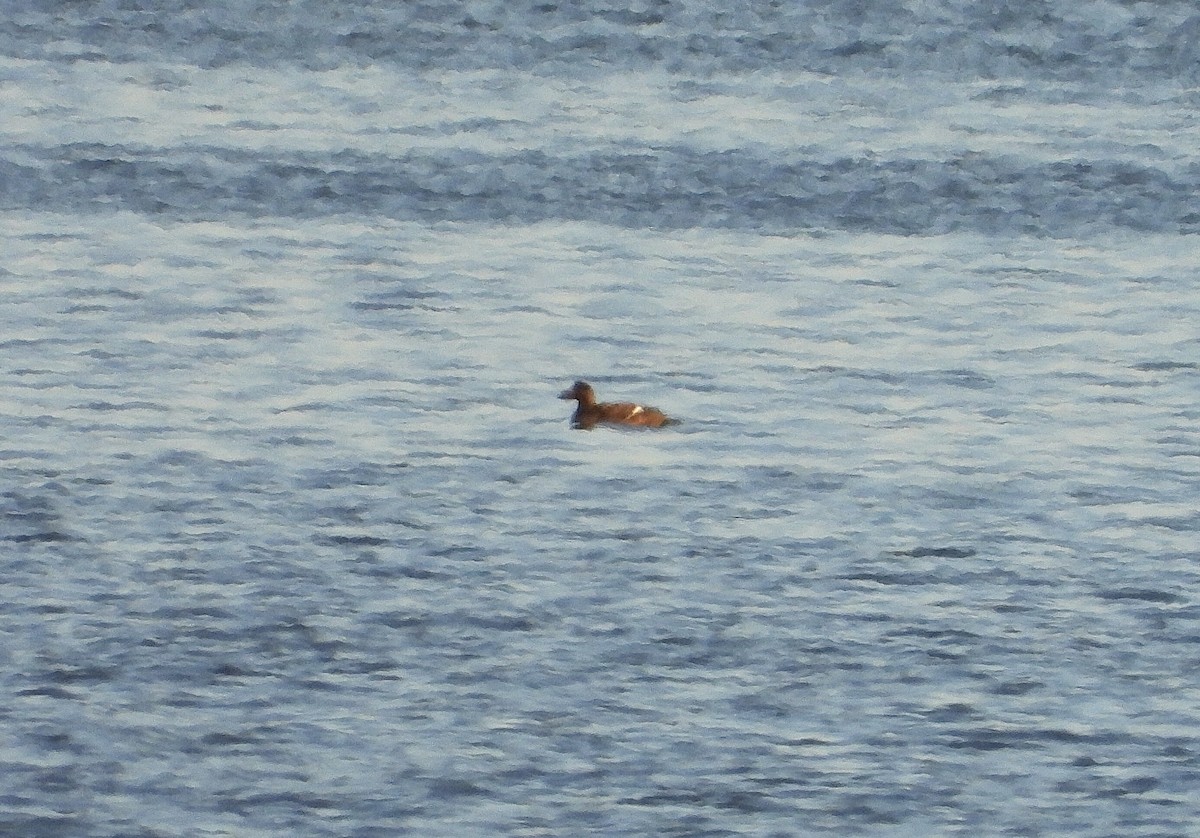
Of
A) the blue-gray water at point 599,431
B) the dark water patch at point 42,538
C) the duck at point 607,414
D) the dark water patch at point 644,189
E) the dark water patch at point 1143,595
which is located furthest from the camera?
the dark water patch at point 644,189

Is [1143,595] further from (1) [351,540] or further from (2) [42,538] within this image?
(2) [42,538]

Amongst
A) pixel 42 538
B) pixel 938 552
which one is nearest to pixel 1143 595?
pixel 938 552

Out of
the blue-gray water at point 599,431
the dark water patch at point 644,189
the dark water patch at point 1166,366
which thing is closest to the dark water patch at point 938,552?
the blue-gray water at point 599,431

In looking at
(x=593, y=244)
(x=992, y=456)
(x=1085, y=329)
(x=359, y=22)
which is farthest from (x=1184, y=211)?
(x=359, y=22)

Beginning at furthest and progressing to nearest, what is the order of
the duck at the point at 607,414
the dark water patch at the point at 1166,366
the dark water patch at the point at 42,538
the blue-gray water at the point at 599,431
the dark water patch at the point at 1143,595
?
the dark water patch at the point at 1166,366 < the duck at the point at 607,414 < the dark water patch at the point at 42,538 < the dark water patch at the point at 1143,595 < the blue-gray water at the point at 599,431

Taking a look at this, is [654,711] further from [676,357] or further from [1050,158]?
[1050,158]

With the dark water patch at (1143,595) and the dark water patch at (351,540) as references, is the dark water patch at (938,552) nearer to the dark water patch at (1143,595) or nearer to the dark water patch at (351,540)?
the dark water patch at (1143,595)

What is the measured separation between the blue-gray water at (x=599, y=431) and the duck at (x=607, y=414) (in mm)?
76

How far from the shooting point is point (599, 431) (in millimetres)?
10102

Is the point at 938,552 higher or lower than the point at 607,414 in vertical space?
lower

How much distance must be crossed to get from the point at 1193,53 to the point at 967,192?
3657 millimetres

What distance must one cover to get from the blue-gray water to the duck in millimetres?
76

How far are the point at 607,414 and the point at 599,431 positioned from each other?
0.28 feet

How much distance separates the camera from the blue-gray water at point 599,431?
23.7 feet
